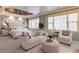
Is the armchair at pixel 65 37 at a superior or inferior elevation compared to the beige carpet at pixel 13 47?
superior

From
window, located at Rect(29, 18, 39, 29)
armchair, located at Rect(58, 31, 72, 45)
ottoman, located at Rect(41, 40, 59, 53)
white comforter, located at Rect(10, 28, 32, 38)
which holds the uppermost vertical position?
window, located at Rect(29, 18, 39, 29)

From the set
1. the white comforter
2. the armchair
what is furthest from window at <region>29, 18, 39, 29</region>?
the armchair

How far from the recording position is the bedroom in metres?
2.62

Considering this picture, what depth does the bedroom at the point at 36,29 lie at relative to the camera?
8.58 feet

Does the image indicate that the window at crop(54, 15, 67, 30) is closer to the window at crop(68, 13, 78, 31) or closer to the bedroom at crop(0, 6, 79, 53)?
the bedroom at crop(0, 6, 79, 53)

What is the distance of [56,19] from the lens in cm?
280

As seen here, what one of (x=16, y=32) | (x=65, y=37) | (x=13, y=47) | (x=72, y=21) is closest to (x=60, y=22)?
(x=72, y=21)

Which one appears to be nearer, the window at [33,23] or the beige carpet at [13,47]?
the beige carpet at [13,47]

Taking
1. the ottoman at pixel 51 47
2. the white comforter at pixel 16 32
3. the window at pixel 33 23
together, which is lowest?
the ottoman at pixel 51 47

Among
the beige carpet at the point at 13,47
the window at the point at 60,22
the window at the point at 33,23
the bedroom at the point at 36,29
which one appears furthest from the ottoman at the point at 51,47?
the window at the point at 33,23

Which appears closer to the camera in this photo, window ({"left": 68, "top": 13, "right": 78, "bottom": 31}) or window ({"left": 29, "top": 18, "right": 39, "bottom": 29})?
window ({"left": 68, "top": 13, "right": 78, "bottom": 31})

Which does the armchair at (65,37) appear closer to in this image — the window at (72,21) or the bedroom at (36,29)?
the bedroom at (36,29)

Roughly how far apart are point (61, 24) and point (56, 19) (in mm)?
209
